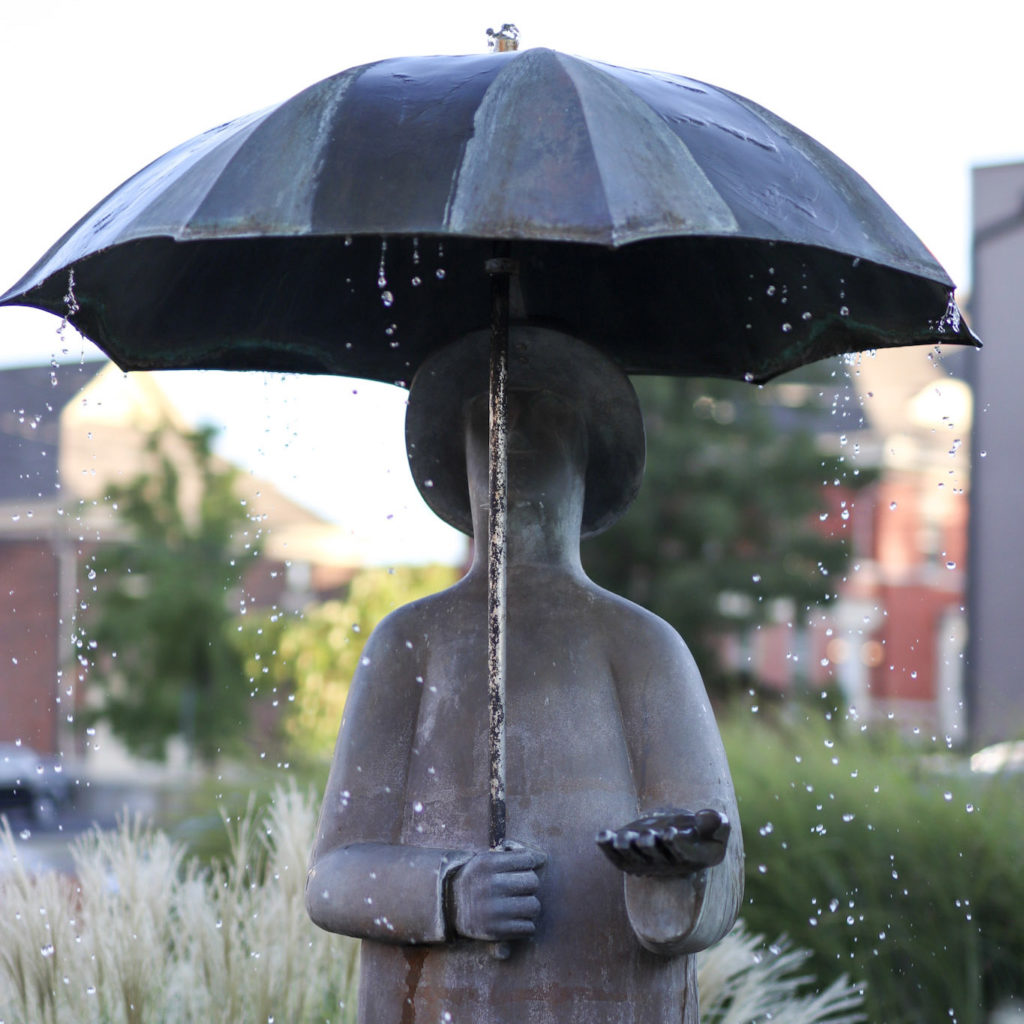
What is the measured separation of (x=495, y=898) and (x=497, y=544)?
25.1 inches

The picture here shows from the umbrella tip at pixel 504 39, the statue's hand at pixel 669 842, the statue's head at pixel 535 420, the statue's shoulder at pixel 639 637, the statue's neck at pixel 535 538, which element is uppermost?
the umbrella tip at pixel 504 39

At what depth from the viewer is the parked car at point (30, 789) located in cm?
2389

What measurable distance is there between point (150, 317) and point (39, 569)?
29516 mm

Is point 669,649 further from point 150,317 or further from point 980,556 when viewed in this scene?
point 980,556

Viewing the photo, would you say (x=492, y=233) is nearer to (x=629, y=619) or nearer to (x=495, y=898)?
(x=629, y=619)

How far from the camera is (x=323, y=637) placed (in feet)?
60.8

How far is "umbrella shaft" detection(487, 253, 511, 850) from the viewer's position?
2.60 metres

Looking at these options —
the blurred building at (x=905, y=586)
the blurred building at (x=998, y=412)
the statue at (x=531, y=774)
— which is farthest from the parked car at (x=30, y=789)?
the statue at (x=531, y=774)

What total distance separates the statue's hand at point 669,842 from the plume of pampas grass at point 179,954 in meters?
2.09

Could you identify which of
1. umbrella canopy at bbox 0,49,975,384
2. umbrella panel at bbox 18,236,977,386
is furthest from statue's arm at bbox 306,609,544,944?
umbrella panel at bbox 18,236,977,386

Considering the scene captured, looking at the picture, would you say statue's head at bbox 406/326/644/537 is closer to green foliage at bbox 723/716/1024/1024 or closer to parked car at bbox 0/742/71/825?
green foliage at bbox 723/716/1024/1024

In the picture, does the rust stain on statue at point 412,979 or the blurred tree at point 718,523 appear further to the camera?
the blurred tree at point 718,523

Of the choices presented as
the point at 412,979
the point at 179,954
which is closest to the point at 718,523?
the point at 179,954

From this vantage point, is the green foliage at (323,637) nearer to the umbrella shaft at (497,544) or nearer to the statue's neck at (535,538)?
the statue's neck at (535,538)
